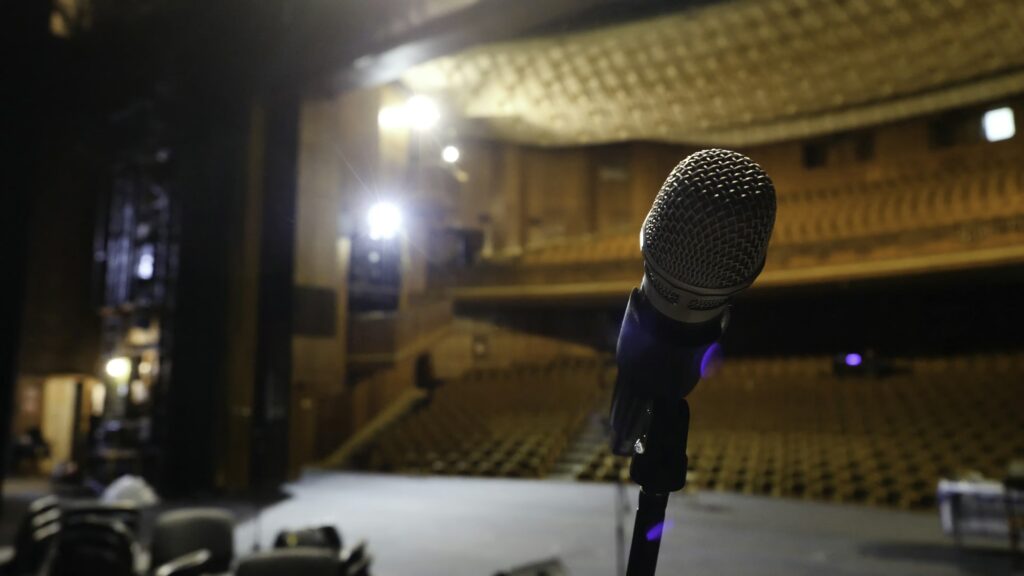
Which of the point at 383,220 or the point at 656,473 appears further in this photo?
the point at 383,220

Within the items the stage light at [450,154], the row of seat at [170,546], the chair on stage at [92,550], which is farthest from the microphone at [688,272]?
the stage light at [450,154]

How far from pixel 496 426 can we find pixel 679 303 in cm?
834

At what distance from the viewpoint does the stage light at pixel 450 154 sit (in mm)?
11352

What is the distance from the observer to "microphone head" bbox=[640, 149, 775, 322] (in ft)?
1.70

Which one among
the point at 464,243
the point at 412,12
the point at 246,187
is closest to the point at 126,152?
the point at 246,187

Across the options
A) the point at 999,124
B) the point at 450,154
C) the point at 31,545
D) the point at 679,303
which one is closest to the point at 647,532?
the point at 679,303

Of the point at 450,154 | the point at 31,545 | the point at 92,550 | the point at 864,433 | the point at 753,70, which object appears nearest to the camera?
the point at 92,550

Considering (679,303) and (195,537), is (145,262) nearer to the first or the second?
(195,537)

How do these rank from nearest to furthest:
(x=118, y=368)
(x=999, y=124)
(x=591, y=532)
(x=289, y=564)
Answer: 1. (x=289, y=564)
2. (x=591, y=532)
3. (x=118, y=368)
4. (x=999, y=124)

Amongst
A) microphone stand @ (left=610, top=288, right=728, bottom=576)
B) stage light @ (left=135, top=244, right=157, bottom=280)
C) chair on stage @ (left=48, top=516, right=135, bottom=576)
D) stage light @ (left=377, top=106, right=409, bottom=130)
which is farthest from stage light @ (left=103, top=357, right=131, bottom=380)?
microphone stand @ (left=610, top=288, right=728, bottom=576)

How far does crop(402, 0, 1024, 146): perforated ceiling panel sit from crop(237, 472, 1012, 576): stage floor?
472 cm

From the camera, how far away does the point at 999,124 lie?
8609 mm

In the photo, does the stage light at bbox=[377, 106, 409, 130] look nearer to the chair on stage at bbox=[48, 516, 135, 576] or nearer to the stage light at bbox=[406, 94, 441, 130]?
the stage light at bbox=[406, 94, 441, 130]

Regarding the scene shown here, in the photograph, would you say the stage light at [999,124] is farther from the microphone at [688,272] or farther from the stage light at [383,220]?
the microphone at [688,272]
